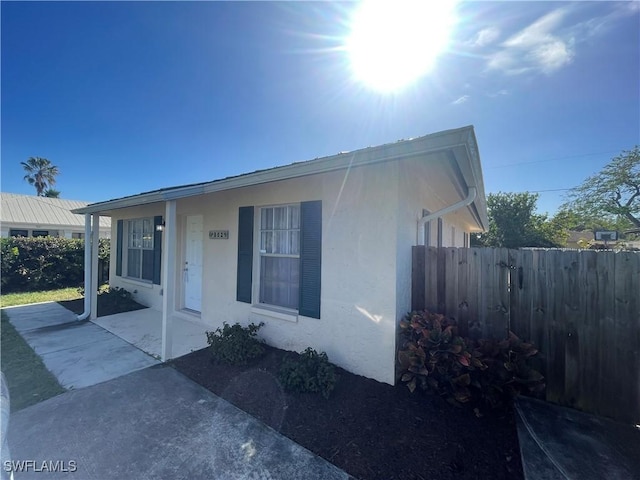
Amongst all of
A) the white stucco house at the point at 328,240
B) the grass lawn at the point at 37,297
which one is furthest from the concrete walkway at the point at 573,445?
the grass lawn at the point at 37,297

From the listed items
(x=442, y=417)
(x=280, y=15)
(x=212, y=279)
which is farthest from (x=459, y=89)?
(x=212, y=279)

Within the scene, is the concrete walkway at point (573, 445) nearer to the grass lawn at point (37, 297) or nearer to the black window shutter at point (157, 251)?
the black window shutter at point (157, 251)

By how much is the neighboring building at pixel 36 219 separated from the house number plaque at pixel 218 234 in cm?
1775

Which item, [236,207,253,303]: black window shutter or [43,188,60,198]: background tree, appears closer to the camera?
[236,207,253,303]: black window shutter

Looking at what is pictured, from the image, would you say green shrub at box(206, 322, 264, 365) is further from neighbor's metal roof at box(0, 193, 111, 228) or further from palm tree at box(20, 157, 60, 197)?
A: palm tree at box(20, 157, 60, 197)

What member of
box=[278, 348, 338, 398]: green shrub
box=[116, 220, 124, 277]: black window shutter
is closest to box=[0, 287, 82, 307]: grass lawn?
box=[116, 220, 124, 277]: black window shutter

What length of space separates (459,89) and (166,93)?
6826 mm

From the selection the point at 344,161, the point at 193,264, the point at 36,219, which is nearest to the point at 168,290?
the point at 193,264

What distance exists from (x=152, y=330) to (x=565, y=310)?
23.0 feet

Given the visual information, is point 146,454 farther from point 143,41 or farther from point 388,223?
point 143,41

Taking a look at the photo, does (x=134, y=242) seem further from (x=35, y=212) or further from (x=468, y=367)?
(x=35, y=212)

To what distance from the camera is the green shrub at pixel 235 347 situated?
3988 mm

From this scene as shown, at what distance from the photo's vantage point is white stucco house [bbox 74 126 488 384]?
3.38m

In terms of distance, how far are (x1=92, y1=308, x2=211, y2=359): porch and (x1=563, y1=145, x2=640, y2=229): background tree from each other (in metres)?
33.0
